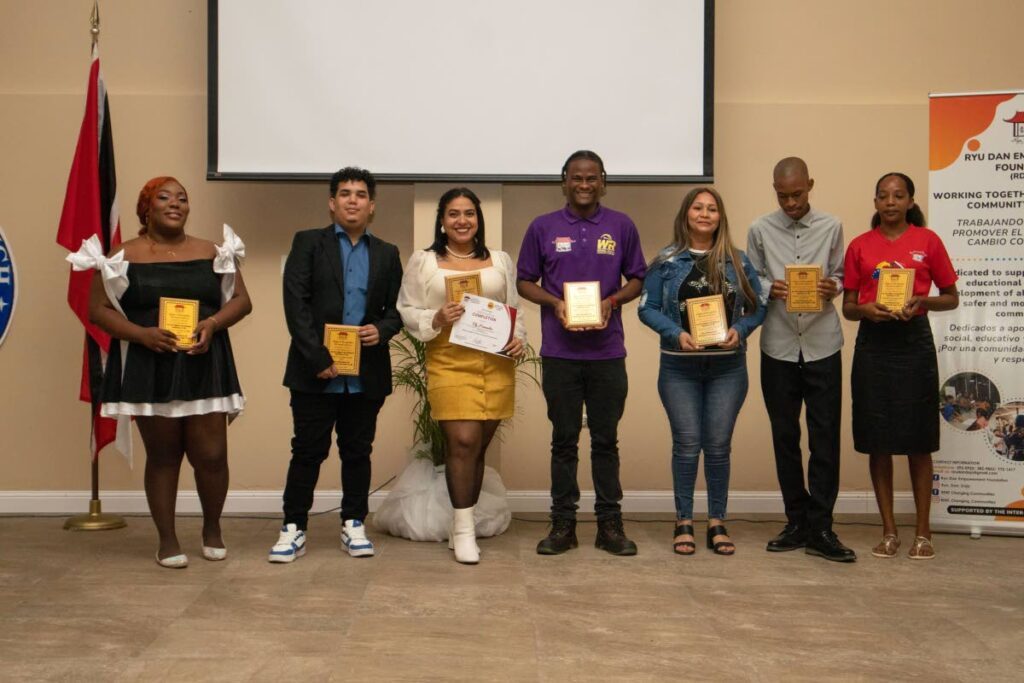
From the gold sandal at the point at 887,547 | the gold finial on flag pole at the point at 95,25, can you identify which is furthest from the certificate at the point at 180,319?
the gold sandal at the point at 887,547

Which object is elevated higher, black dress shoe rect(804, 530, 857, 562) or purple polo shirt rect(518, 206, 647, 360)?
purple polo shirt rect(518, 206, 647, 360)

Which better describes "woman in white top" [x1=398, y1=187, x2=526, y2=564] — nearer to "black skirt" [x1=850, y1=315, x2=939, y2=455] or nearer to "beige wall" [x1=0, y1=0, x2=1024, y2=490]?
"beige wall" [x1=0, y1=0, x2=1024, y2=490]

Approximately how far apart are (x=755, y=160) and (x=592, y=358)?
1787 millimetres

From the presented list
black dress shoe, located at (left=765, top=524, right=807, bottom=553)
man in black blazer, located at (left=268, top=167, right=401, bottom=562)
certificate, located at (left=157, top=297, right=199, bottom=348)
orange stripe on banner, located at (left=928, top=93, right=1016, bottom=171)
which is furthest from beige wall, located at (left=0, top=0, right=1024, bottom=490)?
certificate, located at (left=157, top=297, right=199, bottom=348)

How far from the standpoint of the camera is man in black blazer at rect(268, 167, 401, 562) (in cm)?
403

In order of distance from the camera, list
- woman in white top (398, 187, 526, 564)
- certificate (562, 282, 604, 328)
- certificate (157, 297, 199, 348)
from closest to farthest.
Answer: certificate (157, 297, 199, 348), certificate (562, 282, 604, 328), woman in white top (398, 187, 526, 564)

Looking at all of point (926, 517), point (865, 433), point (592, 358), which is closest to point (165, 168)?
point (592, 358)

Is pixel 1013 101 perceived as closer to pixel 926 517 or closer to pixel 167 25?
pixel 926 517

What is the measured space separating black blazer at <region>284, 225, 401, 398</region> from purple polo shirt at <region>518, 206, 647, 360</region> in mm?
584

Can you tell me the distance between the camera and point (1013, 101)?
475 centimetres

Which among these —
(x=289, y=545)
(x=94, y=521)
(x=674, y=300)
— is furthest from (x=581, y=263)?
(x=94, y=521)

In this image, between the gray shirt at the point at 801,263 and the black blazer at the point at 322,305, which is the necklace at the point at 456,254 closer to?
the black blazer at the point at 322,305

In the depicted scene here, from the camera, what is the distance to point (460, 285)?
3959 mm

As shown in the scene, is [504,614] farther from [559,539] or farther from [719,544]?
[719,544]
